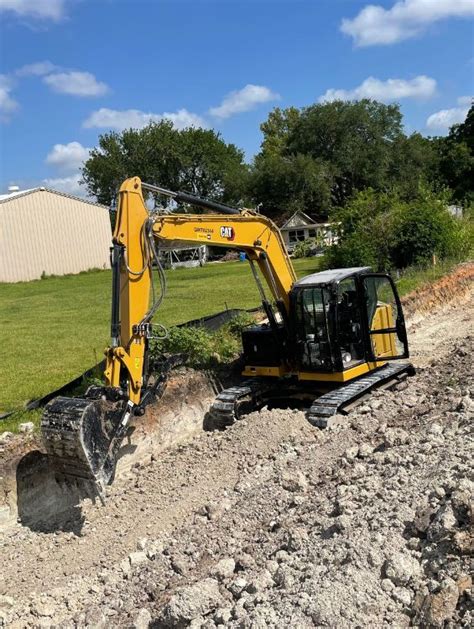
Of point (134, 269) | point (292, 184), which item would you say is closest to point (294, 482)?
point (134, 269)

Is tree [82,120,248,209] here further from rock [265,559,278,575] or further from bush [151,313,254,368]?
rock [265,559,278,575]

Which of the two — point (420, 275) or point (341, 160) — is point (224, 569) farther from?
point (341, 160)

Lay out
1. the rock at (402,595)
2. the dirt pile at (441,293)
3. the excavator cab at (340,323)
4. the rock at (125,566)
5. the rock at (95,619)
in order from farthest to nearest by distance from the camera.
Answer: the dirt pile at (441,293), the excavator cab at (340,323), the rock at (125,566), the rock at (95,619), the rock at (402,595)

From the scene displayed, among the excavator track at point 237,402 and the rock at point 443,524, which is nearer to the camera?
the rock at point 443,524

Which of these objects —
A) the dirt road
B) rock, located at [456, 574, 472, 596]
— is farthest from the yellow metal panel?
rock, located at [456, 574, 472, 596]

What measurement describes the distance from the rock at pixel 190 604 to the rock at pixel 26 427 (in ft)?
12.7

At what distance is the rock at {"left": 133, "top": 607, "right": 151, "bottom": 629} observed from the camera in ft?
15.0

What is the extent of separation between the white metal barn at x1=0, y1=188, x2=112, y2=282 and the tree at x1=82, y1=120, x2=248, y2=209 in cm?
1862

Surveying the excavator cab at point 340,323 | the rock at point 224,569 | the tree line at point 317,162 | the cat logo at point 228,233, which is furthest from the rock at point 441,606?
the tree line at point 317,162

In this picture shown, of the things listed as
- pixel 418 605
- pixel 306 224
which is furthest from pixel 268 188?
pixel 418 605

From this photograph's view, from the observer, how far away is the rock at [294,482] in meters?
6.05

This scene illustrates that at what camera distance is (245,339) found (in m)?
9.10

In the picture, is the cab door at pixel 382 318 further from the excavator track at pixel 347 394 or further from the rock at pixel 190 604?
the rock at pixel 190 604

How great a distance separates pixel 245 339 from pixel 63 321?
33.0ft
